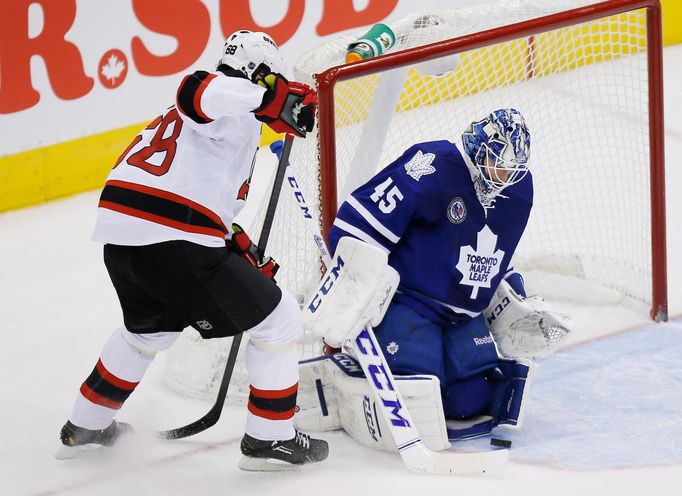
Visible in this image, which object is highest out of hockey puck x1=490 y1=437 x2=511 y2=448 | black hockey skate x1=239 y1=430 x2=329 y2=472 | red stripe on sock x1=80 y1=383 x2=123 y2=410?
red stripe on sock x1=80 y1=383 x2=123 y2=410

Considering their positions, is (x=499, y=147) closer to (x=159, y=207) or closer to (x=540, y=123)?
(x=159, y=207)

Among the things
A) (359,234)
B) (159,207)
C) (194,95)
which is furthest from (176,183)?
(359,234)

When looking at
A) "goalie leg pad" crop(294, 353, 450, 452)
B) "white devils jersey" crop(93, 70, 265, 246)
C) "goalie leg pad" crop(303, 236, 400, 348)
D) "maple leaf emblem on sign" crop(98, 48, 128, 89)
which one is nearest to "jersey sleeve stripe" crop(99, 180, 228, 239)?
"white devils jersey" crop(93, 70, 265, 246)

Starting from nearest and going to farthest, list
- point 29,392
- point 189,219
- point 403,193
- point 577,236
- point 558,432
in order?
point 189,219, point 403,193, point 558,432, point 29,392, point 577,236

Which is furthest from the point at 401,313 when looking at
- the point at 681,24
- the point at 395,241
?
the point at 681,24

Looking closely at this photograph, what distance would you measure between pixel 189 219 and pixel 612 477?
1.17 m

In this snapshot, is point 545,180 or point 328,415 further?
point 545,180

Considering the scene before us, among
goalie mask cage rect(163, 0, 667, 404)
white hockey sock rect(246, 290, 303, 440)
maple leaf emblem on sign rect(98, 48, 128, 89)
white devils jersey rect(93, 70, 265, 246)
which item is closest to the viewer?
white devils jersey rect(93, 70, 265, 246)

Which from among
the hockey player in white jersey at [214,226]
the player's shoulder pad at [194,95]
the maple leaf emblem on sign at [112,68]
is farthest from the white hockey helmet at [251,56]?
the maple leaf emblem on sign at [112,68]

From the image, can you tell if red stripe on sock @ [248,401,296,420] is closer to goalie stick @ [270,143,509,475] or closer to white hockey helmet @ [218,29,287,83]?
goalie stick @ [270,143,509,475]

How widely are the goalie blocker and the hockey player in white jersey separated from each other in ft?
0.43

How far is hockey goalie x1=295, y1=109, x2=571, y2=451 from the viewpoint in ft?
10.3

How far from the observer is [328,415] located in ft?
11.1

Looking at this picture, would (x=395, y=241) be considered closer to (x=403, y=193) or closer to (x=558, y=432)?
(x=403, y=193)
